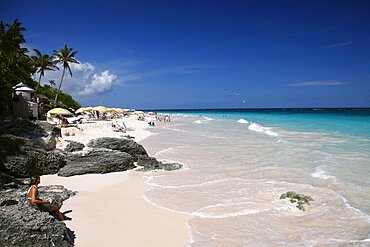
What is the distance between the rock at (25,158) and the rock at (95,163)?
16.4 inches

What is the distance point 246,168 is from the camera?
12328 mm

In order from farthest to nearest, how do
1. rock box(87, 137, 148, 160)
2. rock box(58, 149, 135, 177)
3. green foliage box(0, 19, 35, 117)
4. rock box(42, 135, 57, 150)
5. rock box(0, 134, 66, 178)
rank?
green foliage box(0, 19, 35, 117) → rock box(87, 137, 148, 160) → rock box(42, 135, 57, 150) → rock box(58, 149, 135, 177) → rock box(0, 134, 66, 178)

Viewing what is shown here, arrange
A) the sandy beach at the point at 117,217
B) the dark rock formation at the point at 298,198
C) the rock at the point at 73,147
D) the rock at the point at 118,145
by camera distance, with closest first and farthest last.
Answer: the sandy beach at the point at 117,217
the dark rock formation at the point at 298,198
the rock at the point at 73,147
the rock at the point at 118,145

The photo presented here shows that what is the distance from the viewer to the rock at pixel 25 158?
917 cm

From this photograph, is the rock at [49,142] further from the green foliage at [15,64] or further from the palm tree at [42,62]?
the palm tree at [42,62]

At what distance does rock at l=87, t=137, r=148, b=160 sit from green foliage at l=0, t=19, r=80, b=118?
7.48 meters

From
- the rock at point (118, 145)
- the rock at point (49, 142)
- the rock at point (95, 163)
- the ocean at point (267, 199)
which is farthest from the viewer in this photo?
the rock at point (118, 145)

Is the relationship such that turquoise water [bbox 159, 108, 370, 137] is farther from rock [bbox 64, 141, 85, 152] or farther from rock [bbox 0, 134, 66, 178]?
rock [bbox 0, 134, 66, 178]

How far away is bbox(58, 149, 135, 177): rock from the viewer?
1058 cm

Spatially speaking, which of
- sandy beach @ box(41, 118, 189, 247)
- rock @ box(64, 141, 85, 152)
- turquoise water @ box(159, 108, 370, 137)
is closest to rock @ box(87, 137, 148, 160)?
rock @ box(64, 141, 85, 152)

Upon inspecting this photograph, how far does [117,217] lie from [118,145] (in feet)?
21.0

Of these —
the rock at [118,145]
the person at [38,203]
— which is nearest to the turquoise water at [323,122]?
the rock at [118,145]

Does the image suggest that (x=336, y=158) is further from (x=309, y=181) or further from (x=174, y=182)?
(x=174, y=182)

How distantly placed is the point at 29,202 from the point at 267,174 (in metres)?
8.68
